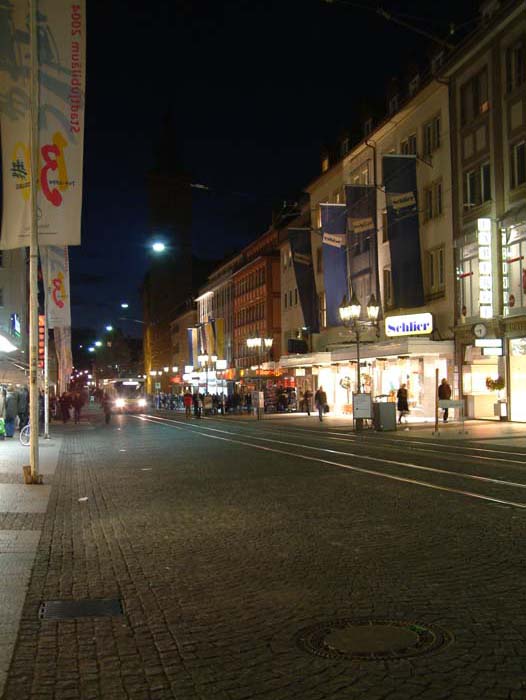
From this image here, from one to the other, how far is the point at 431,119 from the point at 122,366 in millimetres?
152420

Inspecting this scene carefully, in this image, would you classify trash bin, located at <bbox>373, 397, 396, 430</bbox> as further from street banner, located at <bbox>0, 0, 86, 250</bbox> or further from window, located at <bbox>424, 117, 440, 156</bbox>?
street banner, located at <bbox>0, 0, 86, 250</bbox>

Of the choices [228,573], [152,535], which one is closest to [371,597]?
[228,573]

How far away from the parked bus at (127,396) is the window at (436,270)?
34.8m

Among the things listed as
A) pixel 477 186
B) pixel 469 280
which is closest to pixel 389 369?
pixel 469 280

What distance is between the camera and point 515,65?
32.3m

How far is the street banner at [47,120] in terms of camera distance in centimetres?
1420

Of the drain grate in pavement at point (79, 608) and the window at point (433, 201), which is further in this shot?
the window at point (433, 201)

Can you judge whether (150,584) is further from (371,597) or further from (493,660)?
(493,660)

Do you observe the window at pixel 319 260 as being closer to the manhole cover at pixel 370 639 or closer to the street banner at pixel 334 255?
the street banner at pixel 334 255

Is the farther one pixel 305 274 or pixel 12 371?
pixel 305 274

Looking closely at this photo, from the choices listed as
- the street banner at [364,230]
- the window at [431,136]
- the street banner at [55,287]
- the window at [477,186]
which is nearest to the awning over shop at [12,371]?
the street banner at [55,287]

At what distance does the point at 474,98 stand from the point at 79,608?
33273mm

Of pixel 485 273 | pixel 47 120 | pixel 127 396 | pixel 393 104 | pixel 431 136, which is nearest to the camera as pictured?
pixel 47 120

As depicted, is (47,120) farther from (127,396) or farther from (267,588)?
(127,396)
